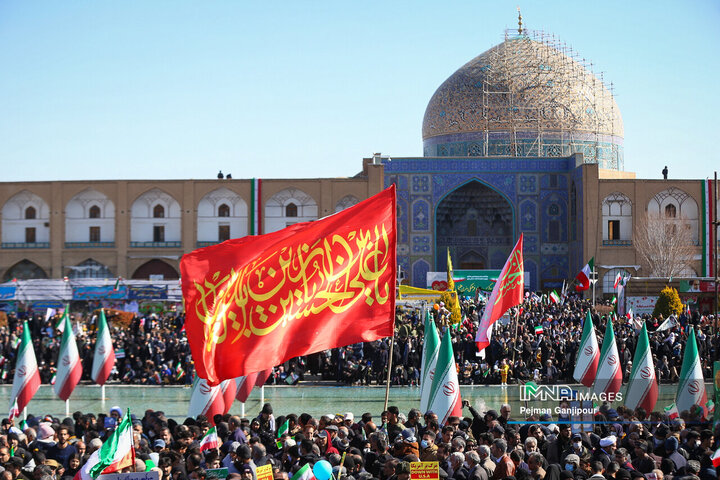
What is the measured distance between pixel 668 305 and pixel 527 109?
1520 cm

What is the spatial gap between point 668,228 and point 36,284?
829 inches

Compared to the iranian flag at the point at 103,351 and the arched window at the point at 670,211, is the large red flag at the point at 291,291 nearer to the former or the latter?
the iranian flag at the point at 103,351

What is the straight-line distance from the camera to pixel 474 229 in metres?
36.7

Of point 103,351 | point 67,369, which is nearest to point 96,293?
point 103,351

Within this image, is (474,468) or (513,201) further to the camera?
(513,201)

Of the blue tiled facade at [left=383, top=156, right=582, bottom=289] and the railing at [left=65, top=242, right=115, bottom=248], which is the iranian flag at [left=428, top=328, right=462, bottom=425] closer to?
the blue tiled facade at [left=383, top=156, right=582, bottom=289]

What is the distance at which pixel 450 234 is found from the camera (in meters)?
36.7

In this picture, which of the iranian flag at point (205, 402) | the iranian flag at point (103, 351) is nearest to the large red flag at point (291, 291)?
the iranian flag at point (205, 402)

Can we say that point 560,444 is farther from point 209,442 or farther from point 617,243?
point 617,243

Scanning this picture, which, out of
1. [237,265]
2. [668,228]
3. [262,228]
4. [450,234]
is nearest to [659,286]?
[668,228]

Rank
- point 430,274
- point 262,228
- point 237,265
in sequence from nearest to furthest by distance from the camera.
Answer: point 237,265, point 430,274, point 262,228

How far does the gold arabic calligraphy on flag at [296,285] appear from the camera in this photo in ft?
22.6

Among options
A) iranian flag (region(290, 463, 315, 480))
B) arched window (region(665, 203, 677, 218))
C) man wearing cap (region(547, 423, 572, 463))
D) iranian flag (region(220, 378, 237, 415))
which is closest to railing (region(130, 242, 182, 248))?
arched window (region(665, 203, 677, 218))

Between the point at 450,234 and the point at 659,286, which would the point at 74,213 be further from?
the point at 659,286
